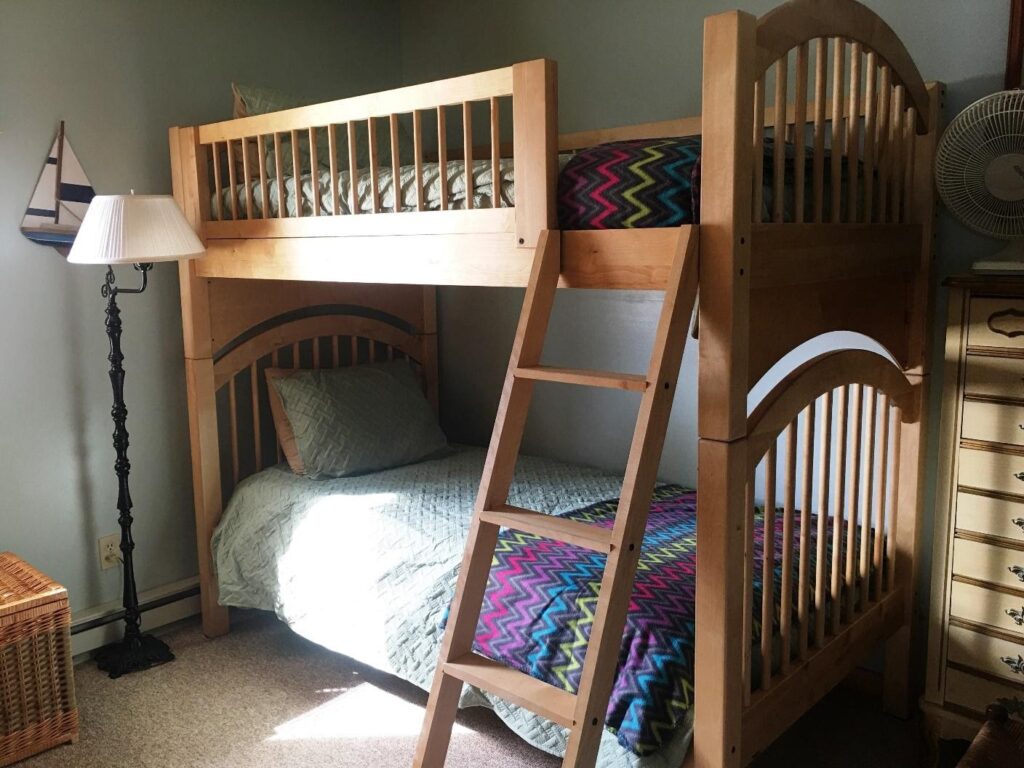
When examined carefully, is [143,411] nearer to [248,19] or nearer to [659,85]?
[248,19]

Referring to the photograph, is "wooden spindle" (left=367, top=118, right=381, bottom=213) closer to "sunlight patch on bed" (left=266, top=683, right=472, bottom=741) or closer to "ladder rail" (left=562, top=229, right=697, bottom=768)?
"ladder rail" (left=562, top=229, right=697, bottom=768)

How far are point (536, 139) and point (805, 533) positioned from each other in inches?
38.7

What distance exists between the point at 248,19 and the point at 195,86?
0.34 metres

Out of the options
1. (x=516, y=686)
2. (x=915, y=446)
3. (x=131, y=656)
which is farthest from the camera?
(x=131, y=656)

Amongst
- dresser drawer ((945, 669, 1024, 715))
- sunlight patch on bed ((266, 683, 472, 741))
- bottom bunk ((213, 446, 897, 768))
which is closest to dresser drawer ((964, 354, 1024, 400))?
bottom bunk ((213, 446, 897, 768))

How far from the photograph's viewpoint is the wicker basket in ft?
7.36

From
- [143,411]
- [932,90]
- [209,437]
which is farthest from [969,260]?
[143,411]

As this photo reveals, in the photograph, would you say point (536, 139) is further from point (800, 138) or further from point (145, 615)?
point (145, 615)

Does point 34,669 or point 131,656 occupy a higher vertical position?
point 34,669

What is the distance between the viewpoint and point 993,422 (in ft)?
6.54

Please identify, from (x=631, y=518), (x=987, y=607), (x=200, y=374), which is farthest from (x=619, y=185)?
(x=200, y=374)

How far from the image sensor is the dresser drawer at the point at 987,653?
6.60 feet

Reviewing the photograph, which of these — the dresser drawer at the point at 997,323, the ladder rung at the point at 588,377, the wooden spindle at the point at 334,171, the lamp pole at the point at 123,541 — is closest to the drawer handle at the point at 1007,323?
the dresser drawer at the point at 997,323

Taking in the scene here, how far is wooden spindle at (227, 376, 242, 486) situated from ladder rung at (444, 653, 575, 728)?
1594 mm
